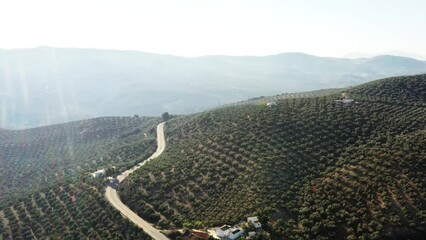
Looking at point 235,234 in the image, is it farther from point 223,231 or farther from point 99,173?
point 99,173

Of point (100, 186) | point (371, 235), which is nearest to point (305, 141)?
point (371, 235)

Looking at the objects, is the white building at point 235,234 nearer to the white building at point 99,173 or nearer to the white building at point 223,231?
the white building at point 223,231

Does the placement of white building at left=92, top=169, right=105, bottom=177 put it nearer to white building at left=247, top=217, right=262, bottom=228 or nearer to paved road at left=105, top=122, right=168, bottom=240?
paved road at left=105, top=122, right=168, bottom=240

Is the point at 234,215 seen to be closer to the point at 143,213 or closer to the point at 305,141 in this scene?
the point at 143,213

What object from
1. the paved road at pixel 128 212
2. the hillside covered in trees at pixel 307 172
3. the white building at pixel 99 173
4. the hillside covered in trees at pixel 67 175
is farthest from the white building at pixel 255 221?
the white building at pixel 99 173

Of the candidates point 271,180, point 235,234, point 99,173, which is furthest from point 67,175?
point 235,234

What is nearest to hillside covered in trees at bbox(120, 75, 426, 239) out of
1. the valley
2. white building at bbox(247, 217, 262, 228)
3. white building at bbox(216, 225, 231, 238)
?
the valley
